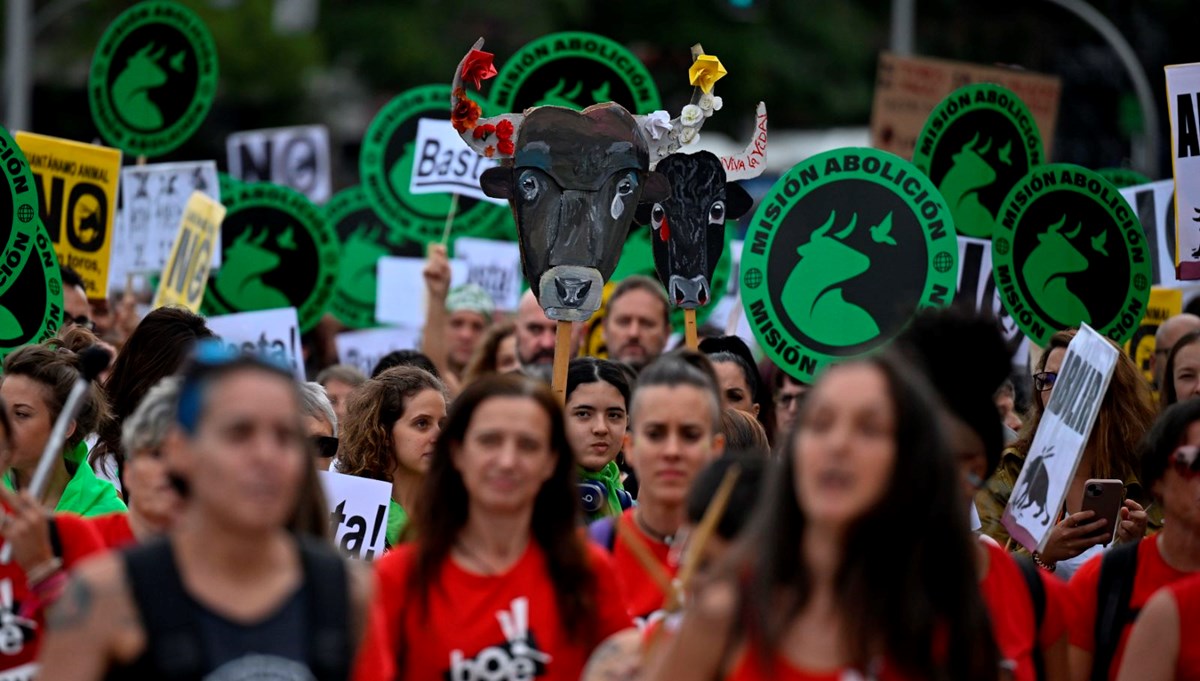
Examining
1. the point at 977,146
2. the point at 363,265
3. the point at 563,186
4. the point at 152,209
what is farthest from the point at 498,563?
the point at 363,265

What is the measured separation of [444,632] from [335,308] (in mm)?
7908

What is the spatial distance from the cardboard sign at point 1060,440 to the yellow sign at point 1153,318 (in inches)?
155

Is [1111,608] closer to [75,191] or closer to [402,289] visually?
[75,191]

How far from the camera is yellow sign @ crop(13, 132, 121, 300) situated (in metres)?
8.93

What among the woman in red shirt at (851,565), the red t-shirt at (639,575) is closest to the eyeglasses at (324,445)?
the red t-shirt at (639,575)

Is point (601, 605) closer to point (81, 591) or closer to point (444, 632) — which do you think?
point (444, 632)

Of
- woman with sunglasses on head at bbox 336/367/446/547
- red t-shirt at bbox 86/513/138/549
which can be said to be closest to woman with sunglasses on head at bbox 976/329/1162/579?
woman with sunglasses on head at bbox 336/367/446/547

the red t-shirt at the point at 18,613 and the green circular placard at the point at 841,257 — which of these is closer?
the red t-shirt at the point at 18,613

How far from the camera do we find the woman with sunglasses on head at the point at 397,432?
648 cm

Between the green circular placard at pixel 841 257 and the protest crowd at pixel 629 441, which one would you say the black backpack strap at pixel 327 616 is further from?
the green circular placard at pixel 841 257

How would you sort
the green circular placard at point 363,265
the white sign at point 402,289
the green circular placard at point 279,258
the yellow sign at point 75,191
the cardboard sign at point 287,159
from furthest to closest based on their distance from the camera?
the cardboard sign at point 287,159, the green circular placard at point 363,265, the white sign at point 402,289, the green circular placard at point 279,258, the yellow sign at point 75,191

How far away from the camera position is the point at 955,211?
8789 mm

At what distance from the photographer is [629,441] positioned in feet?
22.1

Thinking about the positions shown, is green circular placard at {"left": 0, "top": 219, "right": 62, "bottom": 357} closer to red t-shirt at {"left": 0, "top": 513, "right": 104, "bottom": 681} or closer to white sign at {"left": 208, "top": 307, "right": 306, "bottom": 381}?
white sign at {"left": 208, "top": 307, "right": 306, "bottom": 381}
